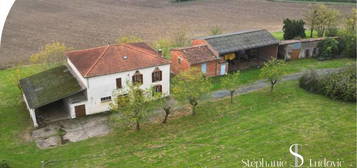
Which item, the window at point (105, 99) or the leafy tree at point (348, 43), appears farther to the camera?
the leafy tree at point (348, 43)

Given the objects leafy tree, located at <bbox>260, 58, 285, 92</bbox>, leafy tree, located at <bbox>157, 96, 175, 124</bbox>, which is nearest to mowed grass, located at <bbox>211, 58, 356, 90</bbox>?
leafy tree, located at <bbox>260, 58, 285, 92</bbox>

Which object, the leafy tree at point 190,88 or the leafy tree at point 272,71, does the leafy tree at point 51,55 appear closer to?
the leafy tree at point 190,88

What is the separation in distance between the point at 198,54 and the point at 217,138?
1614cm

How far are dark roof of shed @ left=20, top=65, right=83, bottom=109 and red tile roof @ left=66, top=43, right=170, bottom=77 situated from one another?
5.96ft

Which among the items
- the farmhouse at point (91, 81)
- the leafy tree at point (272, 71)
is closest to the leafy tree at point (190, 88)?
the farmhouse at point (91, 81)

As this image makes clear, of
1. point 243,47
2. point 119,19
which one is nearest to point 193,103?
point 243,47

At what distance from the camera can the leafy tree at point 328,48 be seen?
5194cm

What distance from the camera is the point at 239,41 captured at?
49656 mm

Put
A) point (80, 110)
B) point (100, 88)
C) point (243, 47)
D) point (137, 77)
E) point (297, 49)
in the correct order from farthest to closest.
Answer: point (297, 49), point (243, 47), point (137, 77), point (100, 88), point (80, 110)

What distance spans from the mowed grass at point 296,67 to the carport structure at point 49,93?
1670 cm

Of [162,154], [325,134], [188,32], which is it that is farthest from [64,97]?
[188,32]

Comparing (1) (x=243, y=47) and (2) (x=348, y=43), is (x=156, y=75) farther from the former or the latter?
(2) (x=348, y=43)

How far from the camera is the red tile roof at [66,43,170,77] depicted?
1462 inches

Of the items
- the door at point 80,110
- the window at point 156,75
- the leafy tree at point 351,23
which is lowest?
the door at point 80,110
